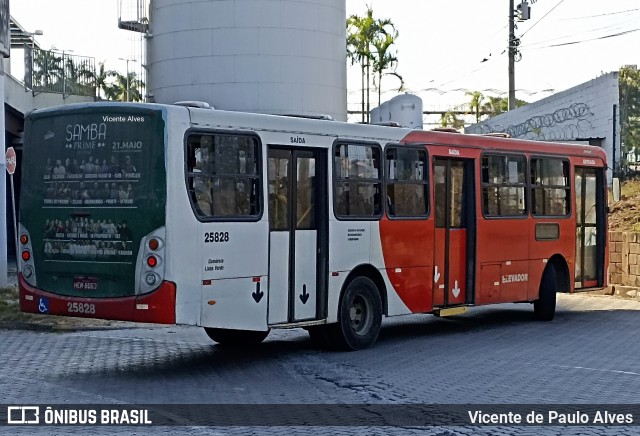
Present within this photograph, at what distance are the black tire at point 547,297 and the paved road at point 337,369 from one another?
22.1 inches

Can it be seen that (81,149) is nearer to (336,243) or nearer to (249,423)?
(336,243)

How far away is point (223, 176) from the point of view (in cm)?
1234

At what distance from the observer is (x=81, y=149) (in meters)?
12.2

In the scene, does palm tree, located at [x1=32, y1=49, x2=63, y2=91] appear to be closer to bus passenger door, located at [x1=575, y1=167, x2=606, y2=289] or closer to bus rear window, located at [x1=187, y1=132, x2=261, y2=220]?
bus passenger door, located at [x1=575, y1=167, x2=606, y2=289]

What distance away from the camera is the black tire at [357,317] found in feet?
46.2

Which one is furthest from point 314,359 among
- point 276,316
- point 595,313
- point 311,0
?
point 311,0

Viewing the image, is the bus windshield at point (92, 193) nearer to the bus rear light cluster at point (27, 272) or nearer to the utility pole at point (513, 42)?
the bus rear light cluster at point (27, 272)

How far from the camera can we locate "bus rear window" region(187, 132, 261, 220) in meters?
12.0

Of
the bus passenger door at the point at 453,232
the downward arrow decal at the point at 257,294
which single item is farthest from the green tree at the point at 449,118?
the downward arrow decal at the point at 257,294

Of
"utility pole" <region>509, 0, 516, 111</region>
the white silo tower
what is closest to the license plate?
the white silo tower

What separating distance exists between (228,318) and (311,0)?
1146 inches

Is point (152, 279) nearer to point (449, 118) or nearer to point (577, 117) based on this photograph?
point (577, 117)

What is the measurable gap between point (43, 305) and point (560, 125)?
3695 centimetres

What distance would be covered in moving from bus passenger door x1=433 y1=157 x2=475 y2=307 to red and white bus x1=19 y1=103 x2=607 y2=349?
28mm
